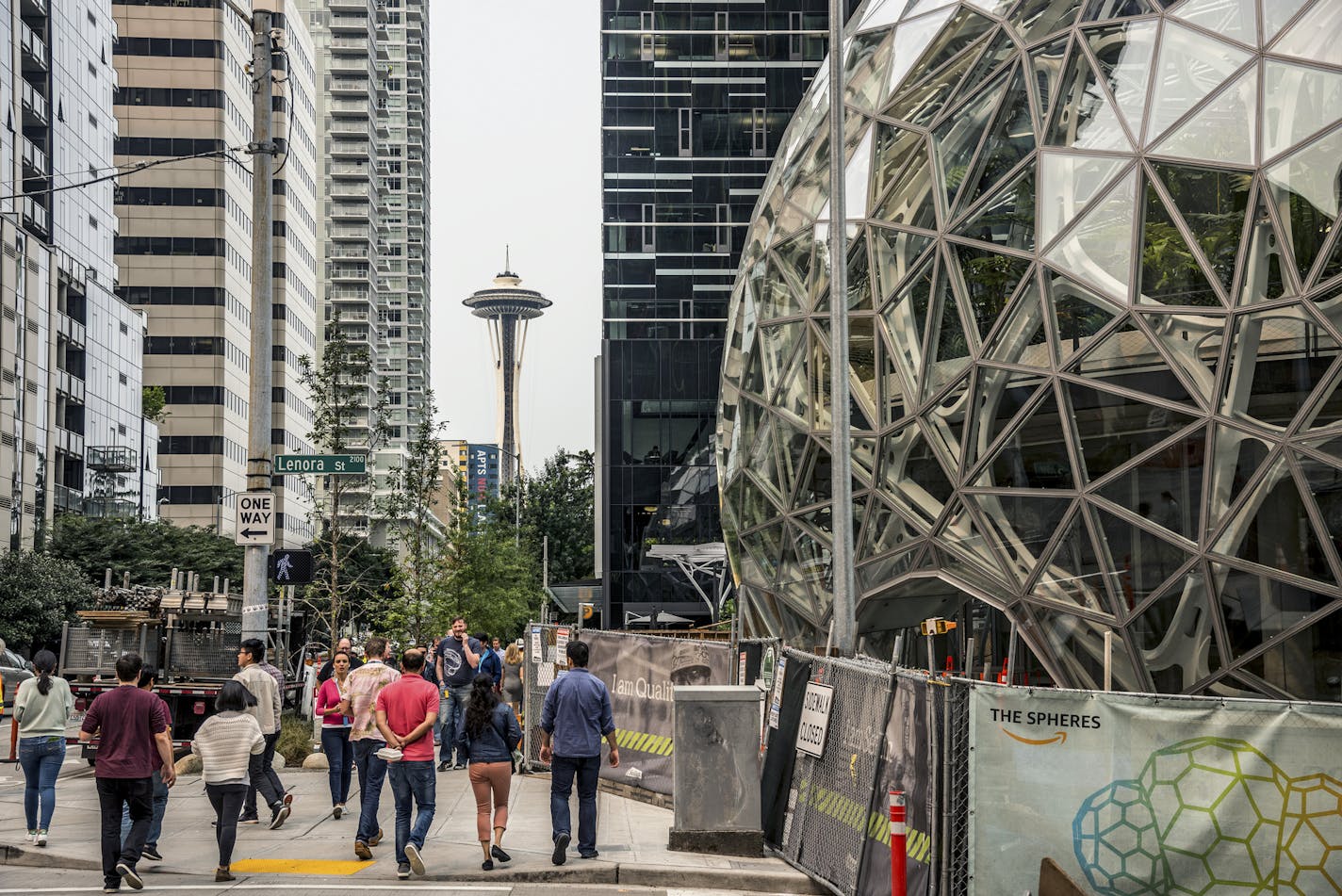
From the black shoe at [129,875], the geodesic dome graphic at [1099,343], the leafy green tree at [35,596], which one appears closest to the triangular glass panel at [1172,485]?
the geodesic dome graphic at [1099,343]

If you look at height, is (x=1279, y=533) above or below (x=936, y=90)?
below

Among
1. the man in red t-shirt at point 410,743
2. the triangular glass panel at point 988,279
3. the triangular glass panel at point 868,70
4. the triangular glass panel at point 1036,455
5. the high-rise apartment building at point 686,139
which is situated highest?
the high-rise apartment building at point 686,139

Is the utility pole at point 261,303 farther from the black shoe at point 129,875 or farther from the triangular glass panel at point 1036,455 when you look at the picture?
the triangular glass panel at point 1036,455

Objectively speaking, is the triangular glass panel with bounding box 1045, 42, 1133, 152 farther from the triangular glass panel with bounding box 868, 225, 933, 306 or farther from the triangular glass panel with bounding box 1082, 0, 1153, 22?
the triangular glass panel with bounding box 868, 225, 933, 306

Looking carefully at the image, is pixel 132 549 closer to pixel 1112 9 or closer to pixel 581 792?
pixel 1112 9

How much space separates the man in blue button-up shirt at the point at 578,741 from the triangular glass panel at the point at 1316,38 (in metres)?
9.87

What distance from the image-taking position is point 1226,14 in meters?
16.1

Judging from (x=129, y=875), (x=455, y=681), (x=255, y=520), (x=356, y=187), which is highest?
(x=356, y=187)

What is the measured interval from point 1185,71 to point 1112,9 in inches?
63.6

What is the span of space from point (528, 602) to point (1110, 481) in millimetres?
64628

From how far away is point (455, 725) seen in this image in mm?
21312

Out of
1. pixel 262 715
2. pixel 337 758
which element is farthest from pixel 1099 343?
pixel 262 715

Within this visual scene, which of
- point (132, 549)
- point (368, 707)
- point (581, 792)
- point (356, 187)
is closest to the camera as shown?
point (581, 792)

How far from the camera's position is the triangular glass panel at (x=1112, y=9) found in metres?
17.1
